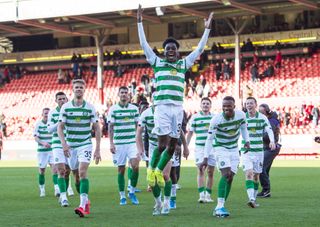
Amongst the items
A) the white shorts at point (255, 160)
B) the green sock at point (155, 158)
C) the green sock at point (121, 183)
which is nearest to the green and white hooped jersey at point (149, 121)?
the green sock at point (121, 183)

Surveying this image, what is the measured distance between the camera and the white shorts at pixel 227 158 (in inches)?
563

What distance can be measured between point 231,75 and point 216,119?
3815 cm

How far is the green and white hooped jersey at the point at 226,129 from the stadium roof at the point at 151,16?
3313 centimetres

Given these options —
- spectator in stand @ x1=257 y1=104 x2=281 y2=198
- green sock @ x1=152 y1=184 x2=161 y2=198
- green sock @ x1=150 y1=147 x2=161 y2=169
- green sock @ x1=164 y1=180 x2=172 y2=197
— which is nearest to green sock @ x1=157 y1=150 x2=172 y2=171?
green sock @ x1=150 y1=147 x2=161 y2=169

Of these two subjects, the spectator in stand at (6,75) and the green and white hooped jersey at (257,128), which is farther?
the spectator in stand at (6,75)

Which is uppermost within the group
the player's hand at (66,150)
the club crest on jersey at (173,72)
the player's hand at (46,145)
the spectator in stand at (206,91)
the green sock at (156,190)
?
the club crest on jersey at (173,72)

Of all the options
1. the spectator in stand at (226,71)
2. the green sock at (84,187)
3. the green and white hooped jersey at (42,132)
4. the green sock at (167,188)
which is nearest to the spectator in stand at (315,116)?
the spectator in stand at (226,71)

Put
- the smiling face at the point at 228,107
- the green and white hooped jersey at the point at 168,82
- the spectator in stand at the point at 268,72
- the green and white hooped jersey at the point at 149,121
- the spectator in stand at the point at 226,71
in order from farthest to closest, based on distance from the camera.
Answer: the spectator in stand at the point at 226,71, the spectator in stand at the point at 268,72, the green and white hooped jersey at the point at 149,121, the smiling face at the point at 228,107, the green and white hooped jersey at the point at 168,82

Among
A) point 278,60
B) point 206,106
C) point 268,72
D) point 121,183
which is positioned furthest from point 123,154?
point 278,60

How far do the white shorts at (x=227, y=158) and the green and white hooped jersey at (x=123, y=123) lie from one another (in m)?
3.68

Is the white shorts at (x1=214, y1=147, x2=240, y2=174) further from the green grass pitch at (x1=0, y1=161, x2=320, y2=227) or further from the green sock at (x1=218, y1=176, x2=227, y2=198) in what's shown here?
the green grass pitch at (x1=0, y1=161, x2=320, y2=227)

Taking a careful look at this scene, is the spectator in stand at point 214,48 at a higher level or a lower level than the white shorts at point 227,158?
higher

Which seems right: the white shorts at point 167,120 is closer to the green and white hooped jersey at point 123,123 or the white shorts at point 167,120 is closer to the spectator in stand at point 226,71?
the green and white hooped jersey at point 123,123

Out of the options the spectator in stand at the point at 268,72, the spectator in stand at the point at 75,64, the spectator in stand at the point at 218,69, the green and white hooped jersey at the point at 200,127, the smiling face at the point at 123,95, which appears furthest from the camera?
the spectator in stand at the point at 75,64
